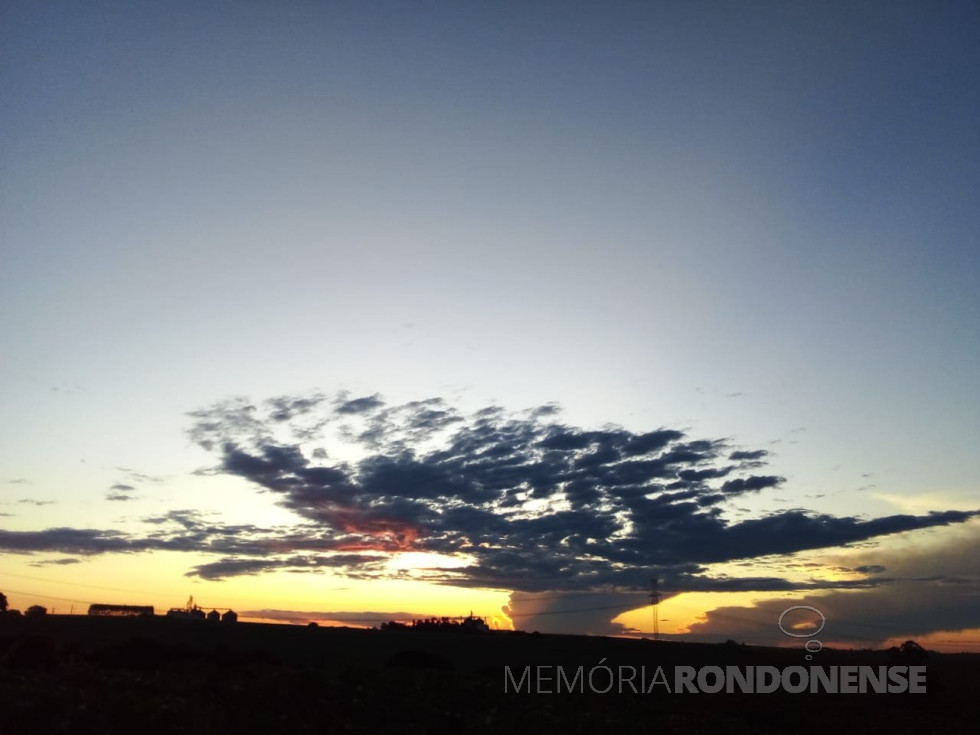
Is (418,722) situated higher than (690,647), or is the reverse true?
(690,647)

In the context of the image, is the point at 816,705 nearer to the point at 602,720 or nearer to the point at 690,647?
the point at 602,720

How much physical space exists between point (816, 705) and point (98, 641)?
50001 mm

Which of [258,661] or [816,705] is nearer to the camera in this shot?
[816,705]

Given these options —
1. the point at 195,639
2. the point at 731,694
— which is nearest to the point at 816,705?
the point at 731,694

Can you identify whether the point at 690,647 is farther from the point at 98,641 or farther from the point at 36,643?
A: the point at 36,643

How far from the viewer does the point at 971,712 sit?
4697cm

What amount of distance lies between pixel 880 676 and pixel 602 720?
30891 mm

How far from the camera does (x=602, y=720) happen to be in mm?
33531

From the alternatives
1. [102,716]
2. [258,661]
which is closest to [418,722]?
[102,716]

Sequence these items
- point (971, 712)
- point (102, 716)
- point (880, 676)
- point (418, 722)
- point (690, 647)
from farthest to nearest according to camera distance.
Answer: point (690, 647) → point (880, 676) → point (971, 712) → point (418, 722) → point (102, 716)

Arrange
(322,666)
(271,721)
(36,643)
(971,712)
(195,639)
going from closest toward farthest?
1. (271,721)
2. (36,643)
3. (322,666)
4. (971,712)
5. (195,639)

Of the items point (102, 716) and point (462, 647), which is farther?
point (462, 647)

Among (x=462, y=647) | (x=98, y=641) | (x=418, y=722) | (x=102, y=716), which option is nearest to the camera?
(x=102, y=716)

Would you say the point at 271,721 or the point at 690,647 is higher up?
the point at 690,647
